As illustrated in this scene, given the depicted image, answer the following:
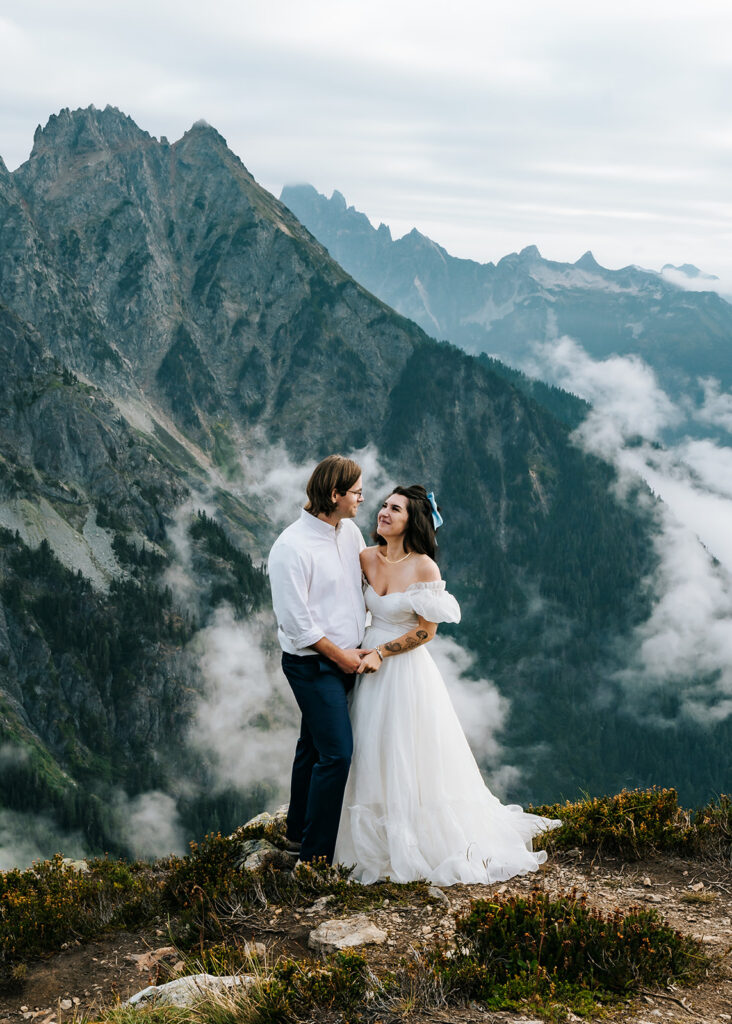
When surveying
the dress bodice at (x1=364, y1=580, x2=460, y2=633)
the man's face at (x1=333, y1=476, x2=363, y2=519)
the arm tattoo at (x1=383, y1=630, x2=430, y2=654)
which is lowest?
the arm tattoo at (x1=383, y1=630, x2=430, y2=654)

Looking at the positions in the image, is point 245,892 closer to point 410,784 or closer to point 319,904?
point 319,904

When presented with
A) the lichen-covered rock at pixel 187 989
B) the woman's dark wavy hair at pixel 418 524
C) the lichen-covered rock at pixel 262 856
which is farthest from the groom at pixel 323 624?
the lichen-covered rock at pixel 187 989

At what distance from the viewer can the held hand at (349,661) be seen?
33.9ft

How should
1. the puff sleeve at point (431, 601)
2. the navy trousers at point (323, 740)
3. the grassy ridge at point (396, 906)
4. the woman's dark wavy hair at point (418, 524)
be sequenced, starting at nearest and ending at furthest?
the grassy ridge at point (396, 906) < the navy trousers at point (323, 740) < the puff sleeve at point (431, 601) < the woman's dark wavy hair at point (418, 524)

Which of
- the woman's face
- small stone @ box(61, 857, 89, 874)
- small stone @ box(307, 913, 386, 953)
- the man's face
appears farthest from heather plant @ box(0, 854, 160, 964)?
the woman's face

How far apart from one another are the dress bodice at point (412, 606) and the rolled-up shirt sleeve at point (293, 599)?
43.7 inches

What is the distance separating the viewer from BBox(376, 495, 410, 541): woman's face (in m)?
10.8

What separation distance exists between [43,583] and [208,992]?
660 feet

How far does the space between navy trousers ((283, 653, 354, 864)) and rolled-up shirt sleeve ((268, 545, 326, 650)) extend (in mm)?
501

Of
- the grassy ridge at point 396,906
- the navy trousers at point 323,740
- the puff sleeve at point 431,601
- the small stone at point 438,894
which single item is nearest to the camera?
the grassy ridge at point 396,906

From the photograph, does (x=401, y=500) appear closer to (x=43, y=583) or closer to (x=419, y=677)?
(x=419, y=677)

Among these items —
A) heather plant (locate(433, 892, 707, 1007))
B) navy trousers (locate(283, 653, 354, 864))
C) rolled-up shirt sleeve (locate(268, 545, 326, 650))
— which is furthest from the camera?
navy trousers (locate(283, 653, 354, 864))

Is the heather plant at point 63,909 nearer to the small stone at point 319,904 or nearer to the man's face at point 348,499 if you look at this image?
the small stone at point 319,904

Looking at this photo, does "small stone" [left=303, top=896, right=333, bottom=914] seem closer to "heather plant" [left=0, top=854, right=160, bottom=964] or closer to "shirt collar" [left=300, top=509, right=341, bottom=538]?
"heather plant" [left=0, top=854, right=160, bottom=964]
